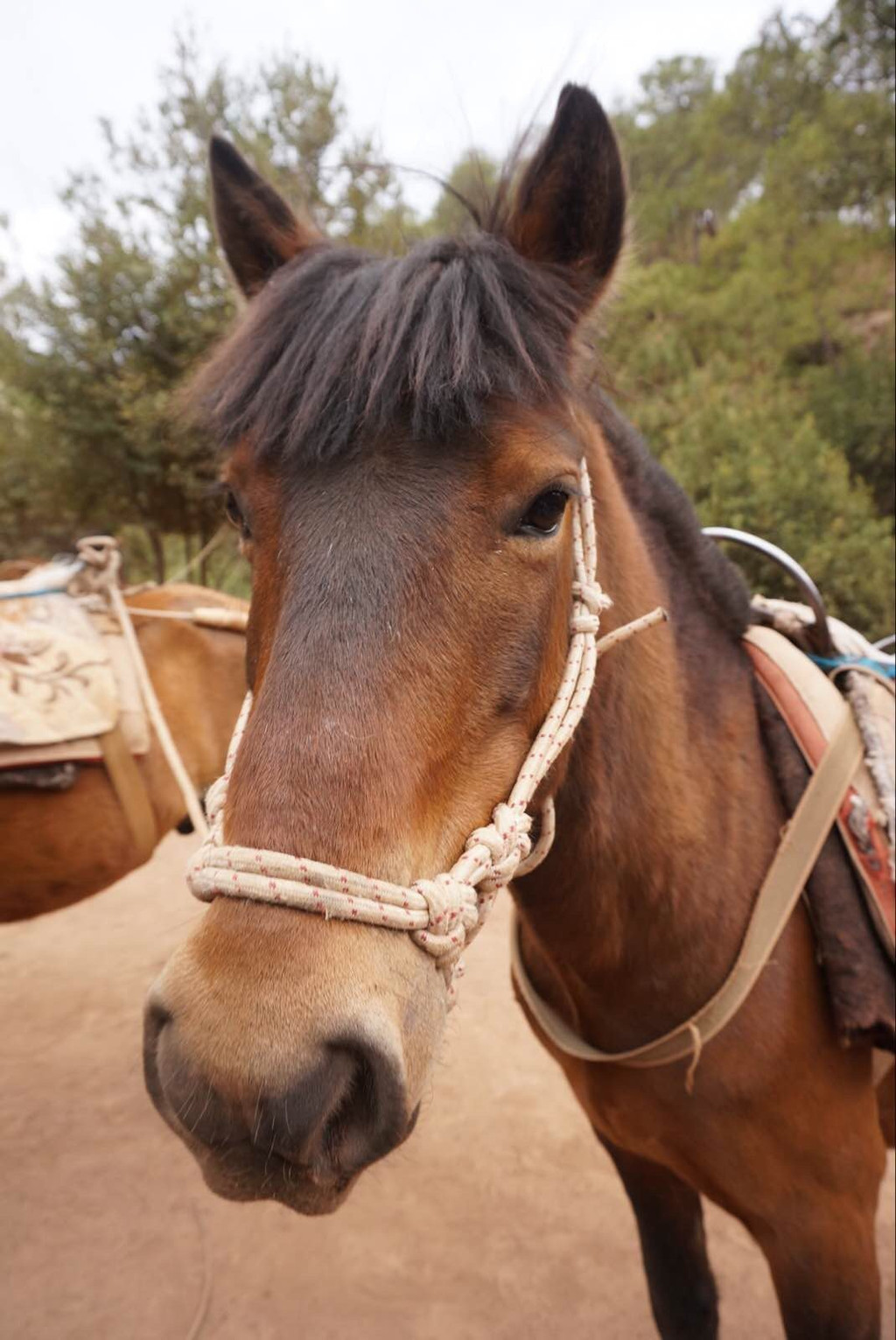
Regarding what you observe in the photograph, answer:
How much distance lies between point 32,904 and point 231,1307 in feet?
4.96

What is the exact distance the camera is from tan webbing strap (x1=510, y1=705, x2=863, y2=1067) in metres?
1.43

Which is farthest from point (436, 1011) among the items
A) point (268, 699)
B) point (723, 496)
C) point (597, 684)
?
point (723, 496)

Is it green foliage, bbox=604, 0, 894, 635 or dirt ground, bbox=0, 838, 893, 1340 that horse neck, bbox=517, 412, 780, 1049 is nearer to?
dirt ground, bbox=0, 838, 893, 1340

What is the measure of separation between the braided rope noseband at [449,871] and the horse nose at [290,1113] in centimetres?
12

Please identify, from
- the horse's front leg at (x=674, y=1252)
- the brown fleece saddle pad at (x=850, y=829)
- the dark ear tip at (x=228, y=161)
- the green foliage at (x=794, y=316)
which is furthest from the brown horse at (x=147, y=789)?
the green foliage at (x=794, y=316)

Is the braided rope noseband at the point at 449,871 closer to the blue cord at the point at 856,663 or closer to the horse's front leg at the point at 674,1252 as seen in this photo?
the blue cord at the point at 856,663

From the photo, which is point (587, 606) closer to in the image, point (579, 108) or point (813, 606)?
point (579, 108)

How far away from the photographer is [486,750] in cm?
101

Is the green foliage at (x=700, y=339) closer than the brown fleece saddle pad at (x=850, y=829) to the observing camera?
No

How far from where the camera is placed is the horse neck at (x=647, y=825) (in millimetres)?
1365

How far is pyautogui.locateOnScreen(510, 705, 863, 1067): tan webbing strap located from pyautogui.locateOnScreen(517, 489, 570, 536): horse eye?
818mm

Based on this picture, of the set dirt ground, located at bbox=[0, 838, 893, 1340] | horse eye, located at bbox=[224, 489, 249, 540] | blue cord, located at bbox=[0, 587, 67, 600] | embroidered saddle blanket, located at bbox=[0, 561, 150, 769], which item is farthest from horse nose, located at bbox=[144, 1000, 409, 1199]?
blue cord, located at bbox=[0, 587, 67, 600]

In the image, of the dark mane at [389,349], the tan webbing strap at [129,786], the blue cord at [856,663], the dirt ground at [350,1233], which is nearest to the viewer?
the dark mane at [389,349]

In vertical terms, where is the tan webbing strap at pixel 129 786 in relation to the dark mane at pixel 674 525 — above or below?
below
